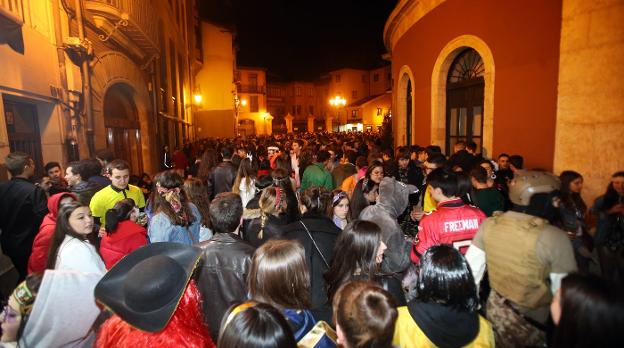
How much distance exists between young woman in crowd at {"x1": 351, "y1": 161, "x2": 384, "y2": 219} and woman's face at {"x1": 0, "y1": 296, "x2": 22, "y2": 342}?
153 inches

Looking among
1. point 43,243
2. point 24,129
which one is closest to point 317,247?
point 43,243

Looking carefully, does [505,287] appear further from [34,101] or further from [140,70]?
[140,70]

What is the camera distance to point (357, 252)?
2645mm

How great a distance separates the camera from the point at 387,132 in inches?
703

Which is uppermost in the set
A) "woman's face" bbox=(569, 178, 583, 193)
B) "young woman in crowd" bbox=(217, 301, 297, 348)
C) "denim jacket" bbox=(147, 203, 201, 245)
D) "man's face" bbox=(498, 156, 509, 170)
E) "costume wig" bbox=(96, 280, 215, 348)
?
"man's face" bbox=(498, 156, 509, 170)

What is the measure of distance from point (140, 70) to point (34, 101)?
20.9 ft

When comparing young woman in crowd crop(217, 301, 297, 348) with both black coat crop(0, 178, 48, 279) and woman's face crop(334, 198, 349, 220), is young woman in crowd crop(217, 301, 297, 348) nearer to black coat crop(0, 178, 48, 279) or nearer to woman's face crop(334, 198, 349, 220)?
woman's face crop(334, 198, 349, 220)

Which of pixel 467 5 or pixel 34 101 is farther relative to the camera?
pixel 467 5

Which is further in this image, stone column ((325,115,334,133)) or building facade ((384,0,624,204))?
stone column ((325,115,334,133))

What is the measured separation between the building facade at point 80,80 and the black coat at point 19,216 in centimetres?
139

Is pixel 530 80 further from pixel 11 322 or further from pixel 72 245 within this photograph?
pixel 11 322

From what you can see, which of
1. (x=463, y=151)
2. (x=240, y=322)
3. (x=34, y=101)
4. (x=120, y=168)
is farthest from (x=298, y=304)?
(x=34, y=101)

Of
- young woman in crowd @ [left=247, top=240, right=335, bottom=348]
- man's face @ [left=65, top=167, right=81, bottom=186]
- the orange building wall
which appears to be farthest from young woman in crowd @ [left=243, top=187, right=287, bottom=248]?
the orange building wall

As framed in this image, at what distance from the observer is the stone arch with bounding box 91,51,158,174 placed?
8.61 metres
